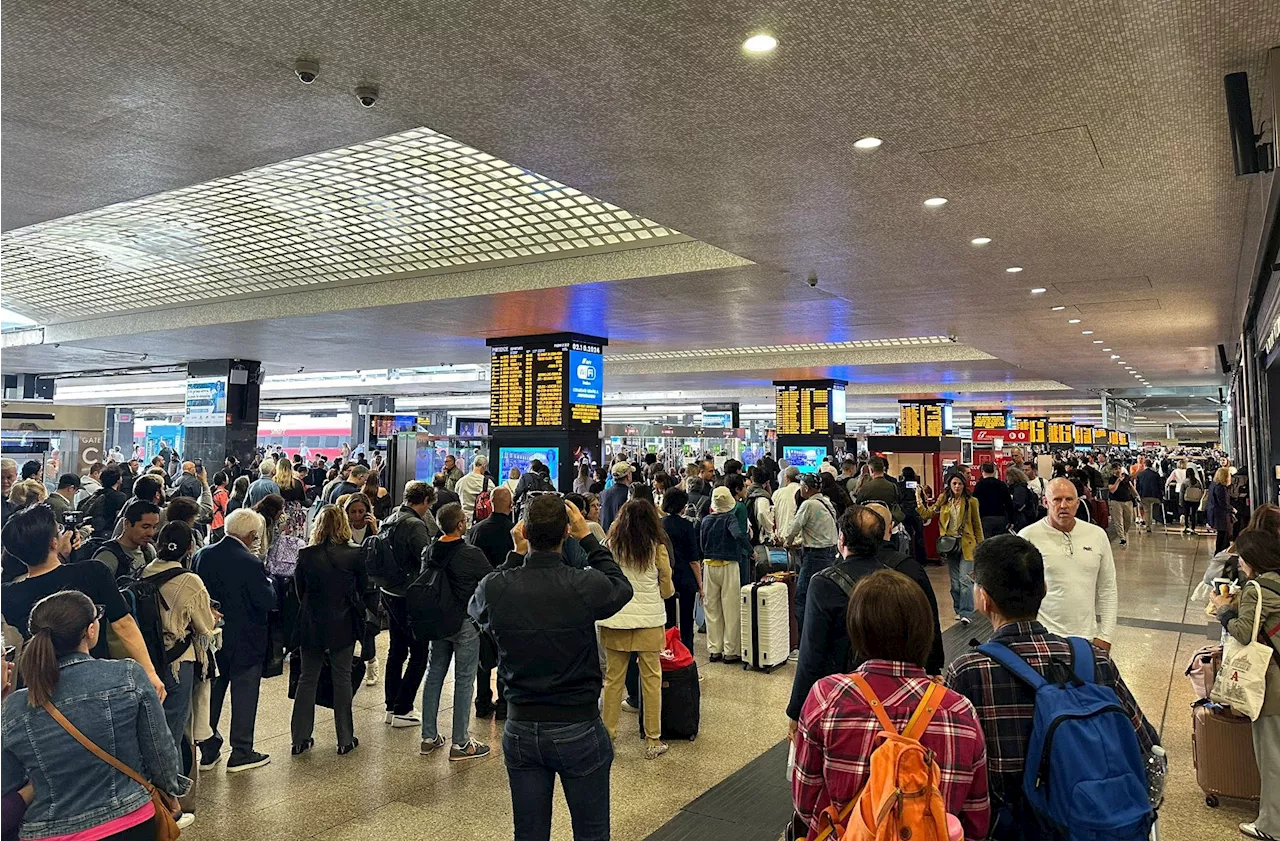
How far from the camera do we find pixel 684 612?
275 inches

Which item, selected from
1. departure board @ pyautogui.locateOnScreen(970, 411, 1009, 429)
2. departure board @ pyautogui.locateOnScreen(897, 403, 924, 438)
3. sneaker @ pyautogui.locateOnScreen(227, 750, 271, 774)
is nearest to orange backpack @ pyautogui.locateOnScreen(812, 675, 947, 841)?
sneaker @ pyautogui.locateOnScreen(227, 750, 271, 774)

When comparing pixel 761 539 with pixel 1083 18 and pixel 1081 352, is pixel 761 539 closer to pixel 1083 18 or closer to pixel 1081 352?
pixel 1083 18

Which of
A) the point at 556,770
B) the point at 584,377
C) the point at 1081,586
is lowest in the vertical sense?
the point at 556,770

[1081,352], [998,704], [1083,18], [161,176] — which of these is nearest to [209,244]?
[161,176]

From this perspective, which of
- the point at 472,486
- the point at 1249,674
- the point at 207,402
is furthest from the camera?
the point at 207,402

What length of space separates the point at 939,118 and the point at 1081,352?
13.4 metres

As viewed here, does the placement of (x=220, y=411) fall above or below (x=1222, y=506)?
above

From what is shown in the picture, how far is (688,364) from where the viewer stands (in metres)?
22.0

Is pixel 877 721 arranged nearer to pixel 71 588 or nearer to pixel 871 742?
pixel 871 742

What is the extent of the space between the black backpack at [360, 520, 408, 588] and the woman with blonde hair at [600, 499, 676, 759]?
1389mm

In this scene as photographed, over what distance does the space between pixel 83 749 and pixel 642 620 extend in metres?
3.10

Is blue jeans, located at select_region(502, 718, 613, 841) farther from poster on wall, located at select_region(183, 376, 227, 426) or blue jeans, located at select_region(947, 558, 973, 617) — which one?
poster on wall, located at select_region(183, 376, 227, 426)

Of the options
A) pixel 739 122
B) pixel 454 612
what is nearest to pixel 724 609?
pixel 454 612

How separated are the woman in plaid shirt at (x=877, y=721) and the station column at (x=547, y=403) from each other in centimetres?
1184
